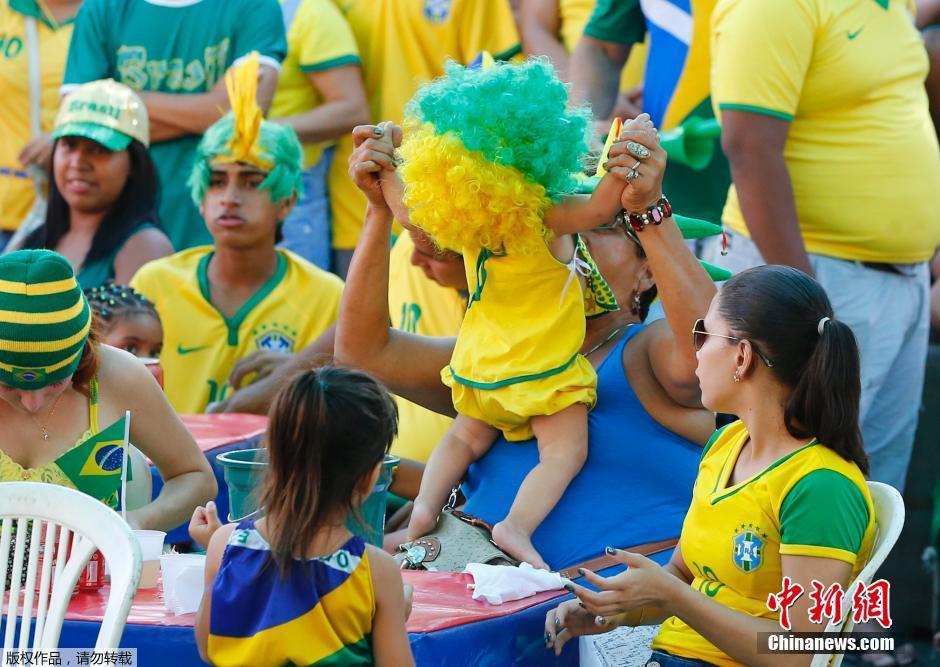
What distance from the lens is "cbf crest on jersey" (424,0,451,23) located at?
571 centimetres

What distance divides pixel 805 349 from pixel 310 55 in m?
3.75

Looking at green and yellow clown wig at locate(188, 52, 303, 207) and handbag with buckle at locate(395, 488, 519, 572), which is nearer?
handbag with buckle at locate(395, 488, 519, 572)

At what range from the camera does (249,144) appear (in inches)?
189

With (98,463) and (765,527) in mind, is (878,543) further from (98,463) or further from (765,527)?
(98,463)

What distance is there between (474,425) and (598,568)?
1.49 ft

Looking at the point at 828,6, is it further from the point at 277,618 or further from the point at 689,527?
the point at 277,618

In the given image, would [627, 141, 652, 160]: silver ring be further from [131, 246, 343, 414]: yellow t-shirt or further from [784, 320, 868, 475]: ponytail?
[131, 246, 343, 414]: yellow t-shirt

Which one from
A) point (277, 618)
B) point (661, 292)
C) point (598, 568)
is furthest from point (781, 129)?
point (277, 618)

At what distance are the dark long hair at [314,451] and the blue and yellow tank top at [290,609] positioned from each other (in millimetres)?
36

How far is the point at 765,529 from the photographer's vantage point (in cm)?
237

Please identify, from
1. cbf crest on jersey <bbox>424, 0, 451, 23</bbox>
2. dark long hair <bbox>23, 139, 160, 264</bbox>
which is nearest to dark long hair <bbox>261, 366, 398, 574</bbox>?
dark long hair <bbox>23, 139, 160, 264</bbox>

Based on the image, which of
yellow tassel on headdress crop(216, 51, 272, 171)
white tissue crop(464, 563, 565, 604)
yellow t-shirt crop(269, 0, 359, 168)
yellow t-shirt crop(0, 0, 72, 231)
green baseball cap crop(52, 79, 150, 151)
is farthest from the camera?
yellow t-shirt crop(0, 0, 72, 231)

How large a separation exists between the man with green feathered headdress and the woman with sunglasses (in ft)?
8.28

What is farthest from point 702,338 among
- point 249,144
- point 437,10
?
point 437,10
